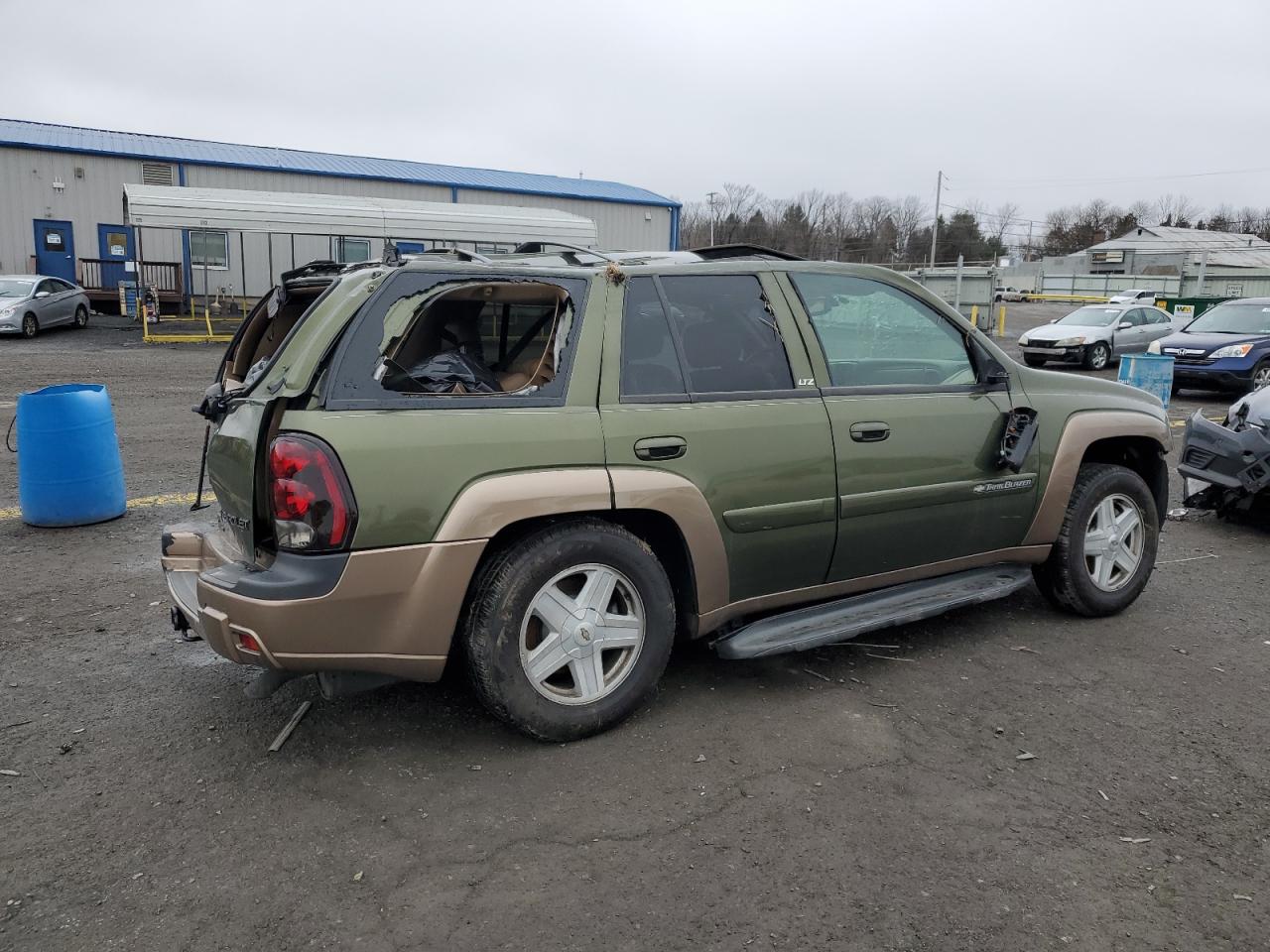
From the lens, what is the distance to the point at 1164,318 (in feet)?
70.2

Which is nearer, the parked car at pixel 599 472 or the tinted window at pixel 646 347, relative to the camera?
the parked car at pixel 599 472

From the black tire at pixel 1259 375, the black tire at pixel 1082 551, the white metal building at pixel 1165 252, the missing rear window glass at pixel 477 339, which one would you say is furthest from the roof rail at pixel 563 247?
the white metal building at pixel 1165 252

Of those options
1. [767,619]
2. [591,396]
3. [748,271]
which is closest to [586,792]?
[767,619]

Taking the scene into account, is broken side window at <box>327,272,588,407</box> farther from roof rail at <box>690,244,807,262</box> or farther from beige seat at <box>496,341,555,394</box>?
roof rail at <box>690,244,807,262</box>

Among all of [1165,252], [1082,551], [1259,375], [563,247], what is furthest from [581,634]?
[1165,252]

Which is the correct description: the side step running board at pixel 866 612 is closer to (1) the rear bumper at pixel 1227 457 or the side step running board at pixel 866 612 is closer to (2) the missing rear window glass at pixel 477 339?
(2) the missing rear window glass at pixel 477 339

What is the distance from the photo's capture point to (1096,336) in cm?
1967

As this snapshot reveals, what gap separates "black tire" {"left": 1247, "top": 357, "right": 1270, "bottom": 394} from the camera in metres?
14.5

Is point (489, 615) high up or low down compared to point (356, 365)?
down

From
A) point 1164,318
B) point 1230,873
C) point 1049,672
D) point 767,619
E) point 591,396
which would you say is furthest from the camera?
point 1164,318

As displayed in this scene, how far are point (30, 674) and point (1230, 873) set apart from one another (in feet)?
14.4

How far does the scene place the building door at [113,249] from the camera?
92.7 feet

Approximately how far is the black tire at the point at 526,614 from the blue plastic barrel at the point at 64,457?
4236 millimetres

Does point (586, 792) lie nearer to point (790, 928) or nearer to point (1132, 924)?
point (790, 928)
